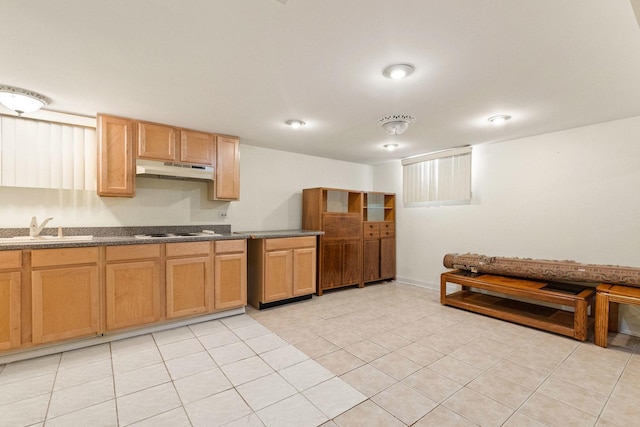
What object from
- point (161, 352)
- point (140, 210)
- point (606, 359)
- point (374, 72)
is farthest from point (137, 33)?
point (606, 359)

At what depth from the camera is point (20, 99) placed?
2.43m

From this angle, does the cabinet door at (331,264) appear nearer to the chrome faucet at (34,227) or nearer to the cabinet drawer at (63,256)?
the cabinet drawer at (63,256)

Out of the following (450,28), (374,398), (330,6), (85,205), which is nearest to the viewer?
(330,6)

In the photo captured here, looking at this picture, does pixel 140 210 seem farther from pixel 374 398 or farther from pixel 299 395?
pixel 374 398

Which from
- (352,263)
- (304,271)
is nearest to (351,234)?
(352,263)

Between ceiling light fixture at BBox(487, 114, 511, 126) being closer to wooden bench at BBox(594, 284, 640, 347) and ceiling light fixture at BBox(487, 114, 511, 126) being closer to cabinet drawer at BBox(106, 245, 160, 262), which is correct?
wooden bench at BBox(594, 284, 640, 347)

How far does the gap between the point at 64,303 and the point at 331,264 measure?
319 centimetres

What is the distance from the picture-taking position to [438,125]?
3.38 metres

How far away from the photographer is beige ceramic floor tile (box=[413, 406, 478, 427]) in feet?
5.60

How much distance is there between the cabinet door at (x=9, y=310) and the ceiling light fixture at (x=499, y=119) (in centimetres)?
470

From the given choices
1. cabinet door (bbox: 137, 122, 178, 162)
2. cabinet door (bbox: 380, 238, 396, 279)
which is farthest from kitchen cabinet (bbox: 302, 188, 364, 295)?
cabinet door (bbox: 137, 122, 178, 162)

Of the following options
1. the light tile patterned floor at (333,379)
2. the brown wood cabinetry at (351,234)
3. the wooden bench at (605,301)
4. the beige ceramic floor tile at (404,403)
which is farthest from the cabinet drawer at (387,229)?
the beige ceramic floor tile at (404,403)

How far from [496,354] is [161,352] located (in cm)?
302

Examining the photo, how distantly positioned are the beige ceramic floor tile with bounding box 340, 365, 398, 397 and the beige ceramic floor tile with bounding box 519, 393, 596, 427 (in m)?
0.85
